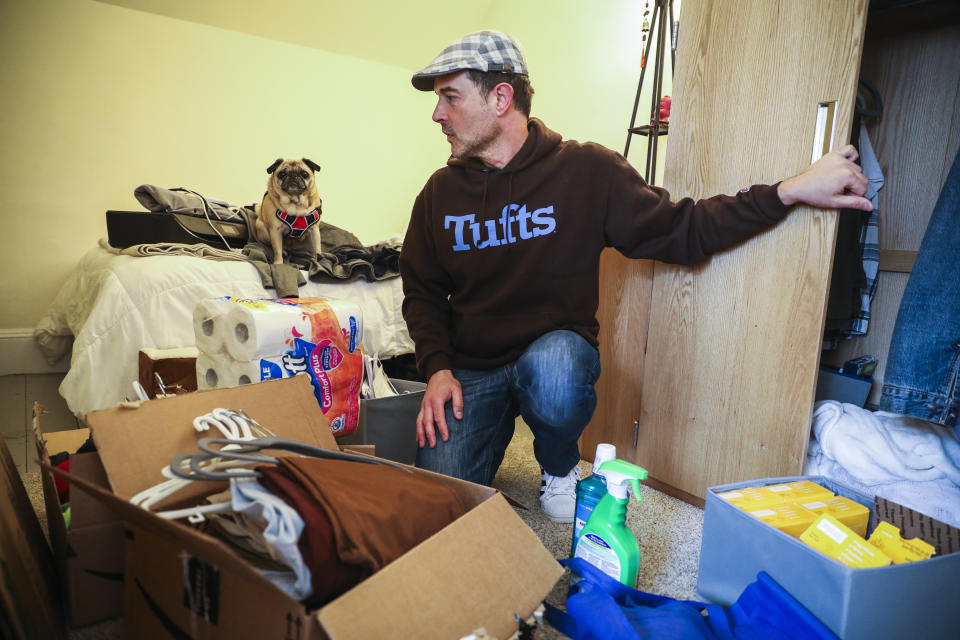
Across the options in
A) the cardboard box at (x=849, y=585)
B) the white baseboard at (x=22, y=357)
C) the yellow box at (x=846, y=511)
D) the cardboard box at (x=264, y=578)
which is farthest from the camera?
the white baseboard at (x=22, y=357)

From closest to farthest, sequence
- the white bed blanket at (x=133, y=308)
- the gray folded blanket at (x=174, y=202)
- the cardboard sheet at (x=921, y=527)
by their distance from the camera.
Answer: the cardboard sheet at (x=921, y=527) < the white bed blanket at (x=133, y=308) < the gray folded blanket at (x=174, y=202)

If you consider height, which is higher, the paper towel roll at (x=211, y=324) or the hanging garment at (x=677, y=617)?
the paper towel roll at (x=211, y=324)

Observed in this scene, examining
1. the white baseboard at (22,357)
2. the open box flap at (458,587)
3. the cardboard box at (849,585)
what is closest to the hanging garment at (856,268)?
the cardboard box at (849,585)

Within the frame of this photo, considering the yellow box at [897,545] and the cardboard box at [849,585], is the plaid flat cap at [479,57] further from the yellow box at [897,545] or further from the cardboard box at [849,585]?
the yellow box at [897,545]

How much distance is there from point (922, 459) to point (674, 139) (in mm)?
899

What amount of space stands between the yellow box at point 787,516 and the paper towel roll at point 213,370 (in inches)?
43.9

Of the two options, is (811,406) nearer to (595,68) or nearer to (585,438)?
(585,438)

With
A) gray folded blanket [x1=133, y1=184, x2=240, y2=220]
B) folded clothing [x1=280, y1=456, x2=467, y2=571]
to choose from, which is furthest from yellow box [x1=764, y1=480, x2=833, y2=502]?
gray folded blanket [x1=133, y1=184, x2=240, y2=220]

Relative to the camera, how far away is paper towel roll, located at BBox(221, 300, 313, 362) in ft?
3.95

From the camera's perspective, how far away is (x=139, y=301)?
167cm

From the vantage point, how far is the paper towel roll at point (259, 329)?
47.4 inches

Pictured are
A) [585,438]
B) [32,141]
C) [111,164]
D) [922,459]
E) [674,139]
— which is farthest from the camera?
[111,164]

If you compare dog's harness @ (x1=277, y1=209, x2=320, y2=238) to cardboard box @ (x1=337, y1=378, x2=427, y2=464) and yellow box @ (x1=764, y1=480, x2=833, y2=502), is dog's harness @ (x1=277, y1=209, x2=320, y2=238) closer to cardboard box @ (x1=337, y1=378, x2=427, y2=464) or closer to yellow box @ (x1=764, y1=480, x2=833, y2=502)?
cardboard box @ (x1=337, y1=378, x2=427, y2=464)

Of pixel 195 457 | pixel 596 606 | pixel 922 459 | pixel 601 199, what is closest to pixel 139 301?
pixel 195 457
